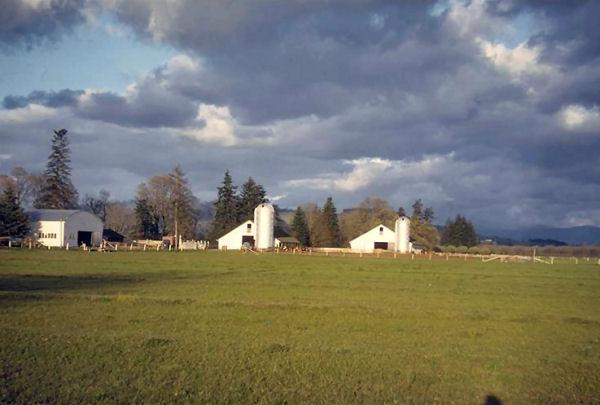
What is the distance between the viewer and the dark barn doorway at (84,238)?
310 ft

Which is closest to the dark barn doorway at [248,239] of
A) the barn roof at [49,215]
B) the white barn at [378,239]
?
the white barn at [378,239]

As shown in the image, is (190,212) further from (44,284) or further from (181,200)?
(44,284)

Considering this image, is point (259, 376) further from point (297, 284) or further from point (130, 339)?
point (297, 284)

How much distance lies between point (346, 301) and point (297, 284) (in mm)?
8053

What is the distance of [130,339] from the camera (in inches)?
511

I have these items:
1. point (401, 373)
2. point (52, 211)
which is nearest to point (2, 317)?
point (401, 373)

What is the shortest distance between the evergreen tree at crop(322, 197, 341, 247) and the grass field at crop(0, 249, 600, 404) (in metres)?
94.6

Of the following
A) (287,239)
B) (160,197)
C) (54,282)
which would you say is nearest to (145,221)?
(160,197)

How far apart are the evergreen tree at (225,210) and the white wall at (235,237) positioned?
212 inches

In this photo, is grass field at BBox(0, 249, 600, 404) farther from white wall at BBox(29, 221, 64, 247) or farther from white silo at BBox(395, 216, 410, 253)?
white silo at BBox(395, 216, 410, 253)

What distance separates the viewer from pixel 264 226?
344 ft

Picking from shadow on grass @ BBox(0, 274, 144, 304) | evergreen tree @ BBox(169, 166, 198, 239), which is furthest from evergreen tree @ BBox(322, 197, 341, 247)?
shadow on grass @ BBox(0, 274, 144, 304)

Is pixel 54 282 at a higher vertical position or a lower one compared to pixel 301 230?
lower

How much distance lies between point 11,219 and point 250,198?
49.0 metres
